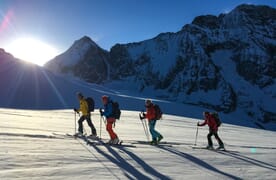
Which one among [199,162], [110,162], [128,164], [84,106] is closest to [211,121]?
[199,162]

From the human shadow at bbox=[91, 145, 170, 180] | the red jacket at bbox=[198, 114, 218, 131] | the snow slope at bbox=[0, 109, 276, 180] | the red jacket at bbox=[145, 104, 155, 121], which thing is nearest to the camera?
the snow slope at bbox=[0, 109, 276, 180]

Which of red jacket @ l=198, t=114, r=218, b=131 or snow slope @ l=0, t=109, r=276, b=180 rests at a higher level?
red jacket @ l=198, t=114, r=218, b=131

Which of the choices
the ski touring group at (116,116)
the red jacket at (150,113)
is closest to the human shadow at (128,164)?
the ski touring group at (116,116)

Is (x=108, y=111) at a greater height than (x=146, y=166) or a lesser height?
greater

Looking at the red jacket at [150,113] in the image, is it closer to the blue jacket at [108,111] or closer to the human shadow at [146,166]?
the blue jacket at [108,111]

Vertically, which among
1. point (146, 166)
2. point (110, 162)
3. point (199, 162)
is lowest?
point (199, 162)

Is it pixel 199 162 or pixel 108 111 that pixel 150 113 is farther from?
pixel 199 162

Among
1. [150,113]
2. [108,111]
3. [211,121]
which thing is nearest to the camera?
[108,111]

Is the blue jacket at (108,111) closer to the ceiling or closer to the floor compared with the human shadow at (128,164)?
closer to the ceiling

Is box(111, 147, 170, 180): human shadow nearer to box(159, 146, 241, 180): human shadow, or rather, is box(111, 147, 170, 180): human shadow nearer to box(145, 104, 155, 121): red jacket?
box(159, 146, 241, 180): human shadow

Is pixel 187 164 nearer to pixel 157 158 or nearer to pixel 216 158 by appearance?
pixel 157 158

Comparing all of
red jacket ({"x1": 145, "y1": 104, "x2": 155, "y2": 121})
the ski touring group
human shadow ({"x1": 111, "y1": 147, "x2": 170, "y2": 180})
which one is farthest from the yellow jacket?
human shadow ({"x1": 111, "y1": 147, "x2": 170, "y2": 180})

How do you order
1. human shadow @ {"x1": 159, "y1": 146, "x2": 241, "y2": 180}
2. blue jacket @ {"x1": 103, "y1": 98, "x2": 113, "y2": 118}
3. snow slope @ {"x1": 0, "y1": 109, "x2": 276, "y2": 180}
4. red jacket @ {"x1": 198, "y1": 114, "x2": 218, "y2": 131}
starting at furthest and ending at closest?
red jacket @ {"x1": 198, "y1": 114, "x2": 218, "y2": 131} → blue jacket @ {"x1": 103, "y1": 98, "x2": 113, "y2": 118} → human shadow @ {"x1": 159, "y1": 146, "x2": 241, "y2": 180} → snow slope @ {"x1": 0, "y1": 109, "x2": 276, "y2": 180}

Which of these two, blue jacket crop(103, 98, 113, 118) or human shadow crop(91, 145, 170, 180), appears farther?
blue jacket crop(103, 98, 113, 118)
